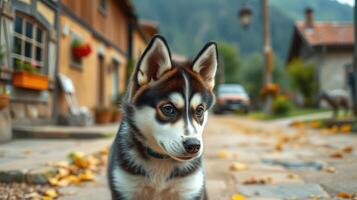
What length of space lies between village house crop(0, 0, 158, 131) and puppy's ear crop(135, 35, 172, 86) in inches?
5.4

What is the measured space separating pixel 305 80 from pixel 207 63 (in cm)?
2219

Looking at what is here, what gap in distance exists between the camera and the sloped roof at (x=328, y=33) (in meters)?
24.7

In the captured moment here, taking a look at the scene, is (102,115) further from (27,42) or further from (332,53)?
(332,53)

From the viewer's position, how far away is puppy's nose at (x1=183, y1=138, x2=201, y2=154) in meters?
1.89

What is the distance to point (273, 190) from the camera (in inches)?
128

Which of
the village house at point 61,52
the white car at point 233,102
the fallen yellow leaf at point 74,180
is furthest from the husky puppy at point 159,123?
the white car at point 233,102

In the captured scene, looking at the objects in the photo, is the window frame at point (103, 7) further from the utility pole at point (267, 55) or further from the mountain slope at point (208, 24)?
the mountain slope at point (208, 24)

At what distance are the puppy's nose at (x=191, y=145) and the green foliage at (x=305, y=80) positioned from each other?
2236 cm

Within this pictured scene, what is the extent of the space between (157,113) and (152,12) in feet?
362

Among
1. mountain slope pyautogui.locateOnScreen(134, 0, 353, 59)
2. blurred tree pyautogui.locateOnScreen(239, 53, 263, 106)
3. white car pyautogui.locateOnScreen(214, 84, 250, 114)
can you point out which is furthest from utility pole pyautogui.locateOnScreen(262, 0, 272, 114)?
mountain slope pyautogui.locateOnScreen(134, 0, 353, 59)

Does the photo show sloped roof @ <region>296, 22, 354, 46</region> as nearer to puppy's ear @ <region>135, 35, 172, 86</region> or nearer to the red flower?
the red flower

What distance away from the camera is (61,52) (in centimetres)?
814

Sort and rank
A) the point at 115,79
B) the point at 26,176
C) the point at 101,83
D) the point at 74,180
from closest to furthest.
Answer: the point at 26,176 < the point at 74,180 < the point at 101,83 < the point at 115,79

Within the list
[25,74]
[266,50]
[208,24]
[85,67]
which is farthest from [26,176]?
[208,24]
